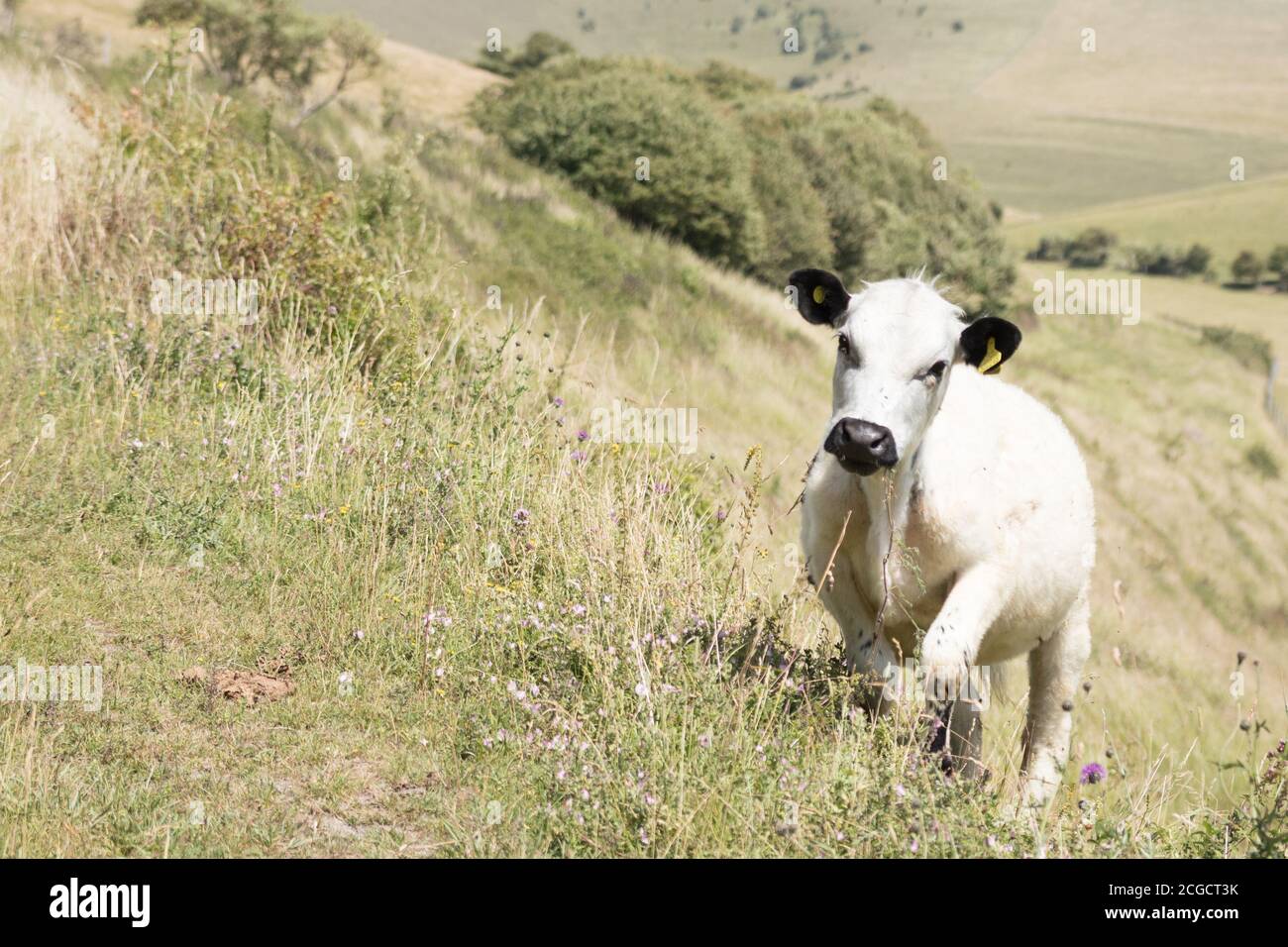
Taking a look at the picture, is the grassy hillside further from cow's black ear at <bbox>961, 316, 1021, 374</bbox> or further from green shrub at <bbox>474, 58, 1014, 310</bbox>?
green shrub at <bbox>474, 58, 1014, 310</bbox>

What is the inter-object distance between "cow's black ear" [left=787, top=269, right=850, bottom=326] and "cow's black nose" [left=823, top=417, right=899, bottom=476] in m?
0.96

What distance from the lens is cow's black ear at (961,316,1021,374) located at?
5730mm

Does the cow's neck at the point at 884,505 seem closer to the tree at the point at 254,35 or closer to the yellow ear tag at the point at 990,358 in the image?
the yellow ear tag at the point at 990,358

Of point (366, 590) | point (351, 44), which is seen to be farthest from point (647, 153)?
point (351, 44)

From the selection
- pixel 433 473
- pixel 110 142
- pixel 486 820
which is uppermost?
pixel 110 142

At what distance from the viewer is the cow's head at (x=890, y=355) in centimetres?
504

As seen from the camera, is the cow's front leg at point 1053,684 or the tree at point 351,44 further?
the tree at point 351,44

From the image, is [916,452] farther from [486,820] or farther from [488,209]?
[488,209]

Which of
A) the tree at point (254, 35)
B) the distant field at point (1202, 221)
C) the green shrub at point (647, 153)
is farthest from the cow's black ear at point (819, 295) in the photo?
the distant field at point (1202, 221)

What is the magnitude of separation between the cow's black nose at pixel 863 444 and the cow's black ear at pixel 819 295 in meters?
0.96

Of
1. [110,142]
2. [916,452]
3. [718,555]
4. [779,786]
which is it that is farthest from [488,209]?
[779,786]
